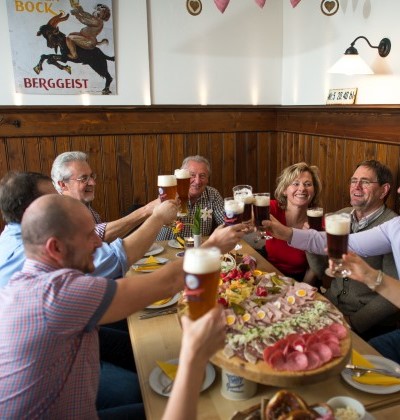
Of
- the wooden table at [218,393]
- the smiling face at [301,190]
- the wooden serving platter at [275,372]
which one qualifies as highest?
the smiling face at [301,190]

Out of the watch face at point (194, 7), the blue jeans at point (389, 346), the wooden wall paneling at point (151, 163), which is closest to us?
the blue jeans at point (389, 346)

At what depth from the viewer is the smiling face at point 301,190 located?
9.43ft

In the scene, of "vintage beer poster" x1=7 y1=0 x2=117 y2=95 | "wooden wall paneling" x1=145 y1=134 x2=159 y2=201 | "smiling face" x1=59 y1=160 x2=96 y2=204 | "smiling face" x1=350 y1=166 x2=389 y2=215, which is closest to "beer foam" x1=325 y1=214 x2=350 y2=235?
"smiling face" x1=350 y1=166 x2=389 y2=215

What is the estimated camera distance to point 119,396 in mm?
1697

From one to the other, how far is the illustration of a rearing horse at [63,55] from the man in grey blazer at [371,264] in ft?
A: 9.00

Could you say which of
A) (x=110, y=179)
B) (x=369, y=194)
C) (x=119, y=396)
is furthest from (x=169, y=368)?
(x=110, y=179)

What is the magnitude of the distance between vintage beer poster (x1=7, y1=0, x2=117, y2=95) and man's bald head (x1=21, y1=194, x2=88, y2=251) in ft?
10.3

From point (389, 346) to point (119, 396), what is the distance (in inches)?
50.1

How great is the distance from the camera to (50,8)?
149 inches

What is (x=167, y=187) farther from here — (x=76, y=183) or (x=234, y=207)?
(x=76, y=183)

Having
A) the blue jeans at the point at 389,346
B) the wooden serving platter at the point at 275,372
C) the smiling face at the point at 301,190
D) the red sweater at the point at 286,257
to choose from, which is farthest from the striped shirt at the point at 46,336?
the smiling face at the point at 301,190

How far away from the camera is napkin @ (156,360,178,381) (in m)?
1.36

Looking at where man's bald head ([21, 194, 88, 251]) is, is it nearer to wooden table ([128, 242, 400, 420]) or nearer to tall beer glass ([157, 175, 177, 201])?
wooden table ([128, 242, 400, 420])

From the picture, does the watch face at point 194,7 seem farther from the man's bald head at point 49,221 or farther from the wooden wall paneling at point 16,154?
the man's bald head at point 49,221
